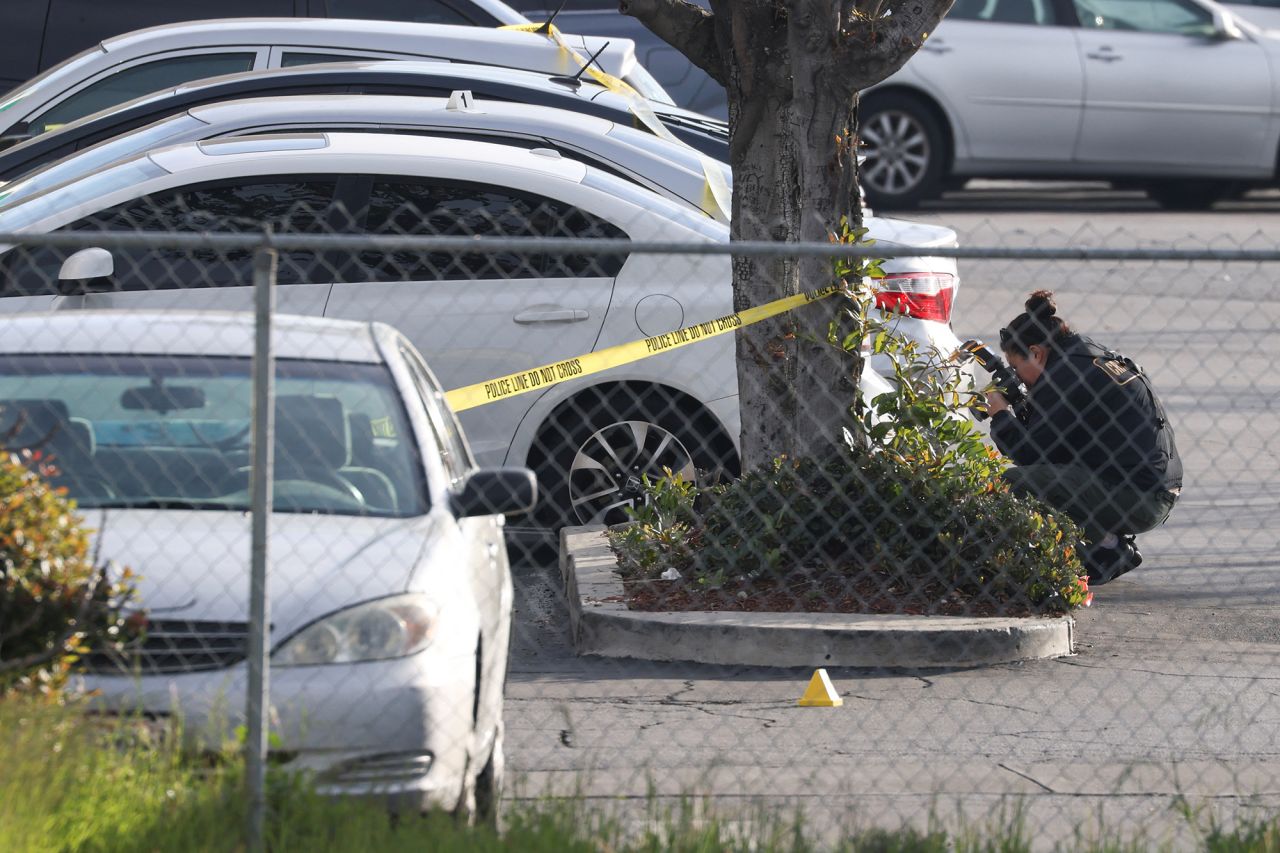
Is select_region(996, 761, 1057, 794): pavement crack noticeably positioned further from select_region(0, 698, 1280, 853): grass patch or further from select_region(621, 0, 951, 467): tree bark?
select_region(621, 0, 951, 467): tree bark

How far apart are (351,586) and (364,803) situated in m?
0.52

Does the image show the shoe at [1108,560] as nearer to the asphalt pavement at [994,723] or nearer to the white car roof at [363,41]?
the asphalt pavement at [994,723]

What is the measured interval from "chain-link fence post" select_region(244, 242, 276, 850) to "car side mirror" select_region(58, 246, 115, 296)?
2994 mm

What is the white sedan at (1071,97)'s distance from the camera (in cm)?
1529

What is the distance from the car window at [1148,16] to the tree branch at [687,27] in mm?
9324

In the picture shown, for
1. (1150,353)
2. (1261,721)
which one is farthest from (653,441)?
(1150,353)

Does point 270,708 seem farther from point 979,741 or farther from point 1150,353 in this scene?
point 1150,353

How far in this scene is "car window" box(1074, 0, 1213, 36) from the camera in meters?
15.6

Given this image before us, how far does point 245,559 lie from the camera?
14.7 feet

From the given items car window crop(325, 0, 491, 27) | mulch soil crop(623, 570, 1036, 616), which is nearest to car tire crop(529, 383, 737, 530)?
mulch soil crop(623, 570, 1036, 616)

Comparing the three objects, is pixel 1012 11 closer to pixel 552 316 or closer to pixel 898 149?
Answer: pixel 898 149

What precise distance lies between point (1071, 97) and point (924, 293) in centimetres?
824

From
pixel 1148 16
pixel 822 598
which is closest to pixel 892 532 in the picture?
pixel 822 598

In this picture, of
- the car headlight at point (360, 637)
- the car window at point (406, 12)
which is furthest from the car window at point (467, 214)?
the car window at point (406, 12)
